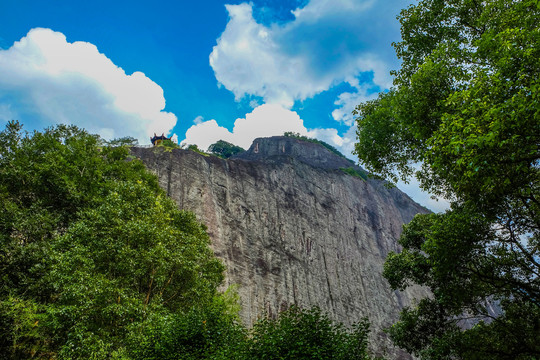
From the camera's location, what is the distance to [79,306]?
12.4 metres

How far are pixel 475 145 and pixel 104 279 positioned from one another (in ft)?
44.3

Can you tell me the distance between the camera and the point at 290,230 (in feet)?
171

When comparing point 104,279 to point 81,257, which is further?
point 81,257

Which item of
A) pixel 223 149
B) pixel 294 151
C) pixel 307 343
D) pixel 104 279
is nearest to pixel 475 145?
pixel 307 343

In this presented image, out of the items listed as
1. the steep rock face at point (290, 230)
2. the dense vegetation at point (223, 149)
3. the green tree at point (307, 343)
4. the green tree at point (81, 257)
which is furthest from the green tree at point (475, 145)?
the dense vegetation at point (223, 149)

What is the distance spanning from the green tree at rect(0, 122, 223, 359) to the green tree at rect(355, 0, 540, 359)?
375 inches

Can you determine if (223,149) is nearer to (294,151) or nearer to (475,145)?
(294,151)

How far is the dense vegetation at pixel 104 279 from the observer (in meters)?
8.95

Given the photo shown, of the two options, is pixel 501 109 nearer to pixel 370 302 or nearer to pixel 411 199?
pixel 370 302

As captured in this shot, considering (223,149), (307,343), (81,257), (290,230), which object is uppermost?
(223,149)

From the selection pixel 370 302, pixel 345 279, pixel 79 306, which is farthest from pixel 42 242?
pixel 370 302

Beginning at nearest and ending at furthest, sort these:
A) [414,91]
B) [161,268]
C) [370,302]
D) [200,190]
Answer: [414,91] < [161,268] < [200,190] < [370,302]

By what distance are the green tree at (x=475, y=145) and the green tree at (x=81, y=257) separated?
9534 mm

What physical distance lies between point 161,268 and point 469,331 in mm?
12606
